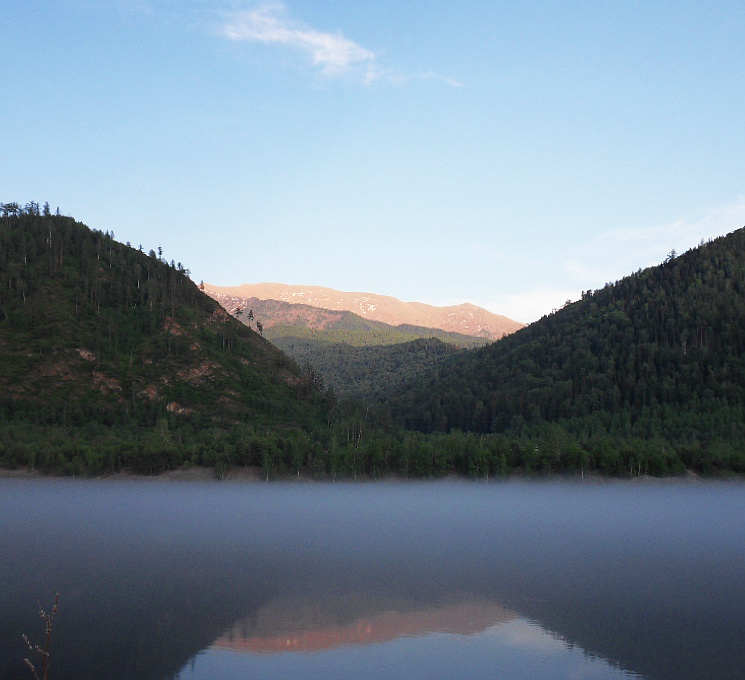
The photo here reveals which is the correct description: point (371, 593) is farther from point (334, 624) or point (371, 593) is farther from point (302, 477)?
point (302, 477)

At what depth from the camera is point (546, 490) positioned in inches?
7416

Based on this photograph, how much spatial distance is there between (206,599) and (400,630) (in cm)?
1866

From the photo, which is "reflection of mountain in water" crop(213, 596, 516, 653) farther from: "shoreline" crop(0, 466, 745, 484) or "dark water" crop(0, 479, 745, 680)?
"shoreline" crop(0, 466, 745, 484)

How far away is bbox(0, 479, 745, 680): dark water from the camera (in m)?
45.4

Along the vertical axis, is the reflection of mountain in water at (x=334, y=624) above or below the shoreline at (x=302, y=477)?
above

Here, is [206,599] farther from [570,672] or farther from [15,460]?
[15,460]

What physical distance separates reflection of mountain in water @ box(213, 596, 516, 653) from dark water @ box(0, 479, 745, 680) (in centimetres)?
22

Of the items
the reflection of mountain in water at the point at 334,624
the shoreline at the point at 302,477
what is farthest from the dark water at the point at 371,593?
the shoreline at the point at 302,477

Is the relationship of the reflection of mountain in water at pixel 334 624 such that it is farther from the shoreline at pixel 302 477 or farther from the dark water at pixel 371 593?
the shoreline at pixel 302 477

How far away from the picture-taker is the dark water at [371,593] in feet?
149

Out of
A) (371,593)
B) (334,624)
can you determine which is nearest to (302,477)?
(371,593)

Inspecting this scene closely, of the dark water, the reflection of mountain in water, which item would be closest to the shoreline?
the dark water

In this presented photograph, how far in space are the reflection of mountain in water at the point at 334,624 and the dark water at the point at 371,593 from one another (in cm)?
22

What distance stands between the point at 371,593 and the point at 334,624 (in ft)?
39.5
